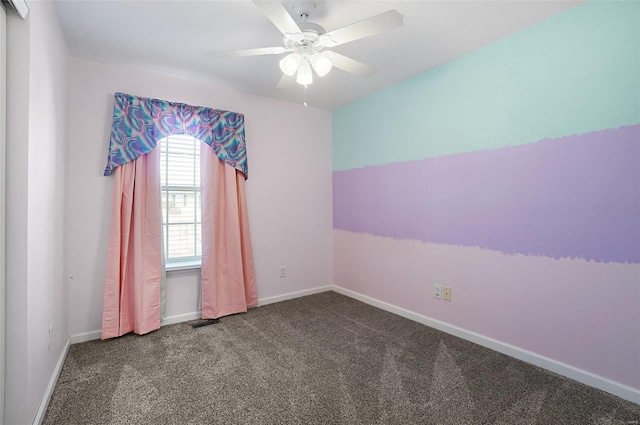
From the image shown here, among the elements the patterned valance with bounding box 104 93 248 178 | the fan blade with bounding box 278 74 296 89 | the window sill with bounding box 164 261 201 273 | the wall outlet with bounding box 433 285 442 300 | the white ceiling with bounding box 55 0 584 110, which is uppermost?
the white ceiling with bounding box 55 0 584 110

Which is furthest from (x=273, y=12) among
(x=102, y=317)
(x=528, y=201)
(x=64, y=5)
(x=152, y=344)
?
(x=102, y=317)

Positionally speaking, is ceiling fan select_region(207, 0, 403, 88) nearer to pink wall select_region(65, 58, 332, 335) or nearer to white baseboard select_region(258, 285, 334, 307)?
pink wall select_region(65, 58, 332, 335)

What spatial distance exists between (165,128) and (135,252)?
3.76ft

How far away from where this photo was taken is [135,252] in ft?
8.48

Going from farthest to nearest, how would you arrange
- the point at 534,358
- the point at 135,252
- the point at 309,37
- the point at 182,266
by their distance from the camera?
the point at 182,266 → the point at 135,252 → the point at 534,358 → the point at 309,37

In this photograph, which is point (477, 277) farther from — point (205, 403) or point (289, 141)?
point (289, 141)

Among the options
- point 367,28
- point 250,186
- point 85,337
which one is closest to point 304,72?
point 367,28

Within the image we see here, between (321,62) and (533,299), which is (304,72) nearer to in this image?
(321,62)

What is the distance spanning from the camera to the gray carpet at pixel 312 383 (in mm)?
1583

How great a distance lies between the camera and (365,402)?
5.52 feet

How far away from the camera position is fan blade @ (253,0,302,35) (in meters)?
1.34

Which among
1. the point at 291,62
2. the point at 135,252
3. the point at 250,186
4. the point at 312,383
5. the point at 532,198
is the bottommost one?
the point at 312,383

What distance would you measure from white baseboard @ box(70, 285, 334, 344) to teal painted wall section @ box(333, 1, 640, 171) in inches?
71.6

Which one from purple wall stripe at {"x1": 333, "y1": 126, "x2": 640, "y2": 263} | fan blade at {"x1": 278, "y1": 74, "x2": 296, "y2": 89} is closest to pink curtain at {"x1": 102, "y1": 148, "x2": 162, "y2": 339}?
fan blade at {"x1": 278, "y1": 74, "x2": 296, "y2": 89}
